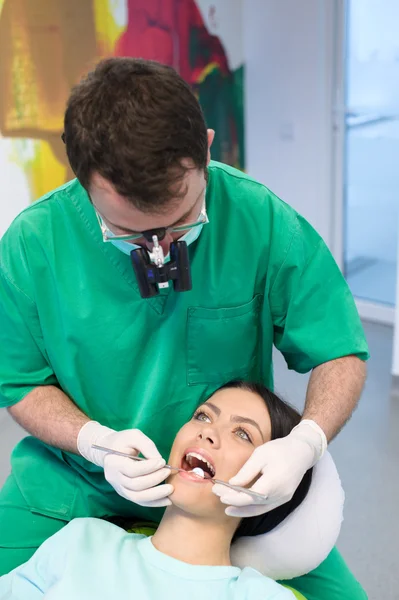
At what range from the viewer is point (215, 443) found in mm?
1409

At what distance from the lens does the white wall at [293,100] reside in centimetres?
383

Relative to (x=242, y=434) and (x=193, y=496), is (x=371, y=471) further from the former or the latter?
(x=193, y=496)

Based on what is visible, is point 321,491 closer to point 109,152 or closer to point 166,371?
point 166,371

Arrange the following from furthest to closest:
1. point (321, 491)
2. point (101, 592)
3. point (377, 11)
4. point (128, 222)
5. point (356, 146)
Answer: point (356, 146) < point (377, 11) < point (321, 491) < point (101, 592) < point (128, 222)

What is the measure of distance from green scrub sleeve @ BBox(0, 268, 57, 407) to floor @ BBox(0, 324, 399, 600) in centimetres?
131

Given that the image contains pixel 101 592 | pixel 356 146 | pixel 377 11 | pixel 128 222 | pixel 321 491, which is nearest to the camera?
pixel 128 222

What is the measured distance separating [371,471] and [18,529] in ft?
5.38

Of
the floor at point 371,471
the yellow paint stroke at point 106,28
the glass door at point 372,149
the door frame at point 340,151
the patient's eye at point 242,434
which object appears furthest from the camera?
the door frame at point 340,151

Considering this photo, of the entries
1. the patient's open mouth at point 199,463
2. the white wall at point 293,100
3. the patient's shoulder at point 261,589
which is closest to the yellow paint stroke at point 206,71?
the white wall at point 293,100

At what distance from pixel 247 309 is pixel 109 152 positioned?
1.74ft

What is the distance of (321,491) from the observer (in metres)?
1.44

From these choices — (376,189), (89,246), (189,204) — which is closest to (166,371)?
(89,246)

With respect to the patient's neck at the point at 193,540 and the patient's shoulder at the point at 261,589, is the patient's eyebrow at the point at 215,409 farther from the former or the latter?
the patient's shoulder at the point at 261,589

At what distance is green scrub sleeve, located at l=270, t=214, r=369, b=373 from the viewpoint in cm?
148
